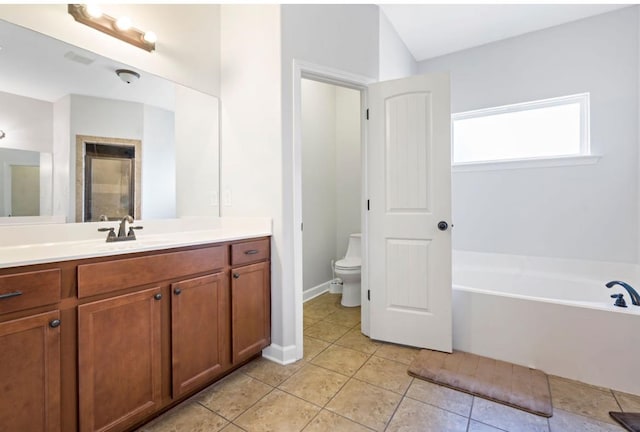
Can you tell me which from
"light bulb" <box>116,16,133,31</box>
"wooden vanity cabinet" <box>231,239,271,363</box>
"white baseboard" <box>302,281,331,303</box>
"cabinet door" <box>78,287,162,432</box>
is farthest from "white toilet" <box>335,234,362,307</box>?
"light bulb" <box>116,16,133,31</box>

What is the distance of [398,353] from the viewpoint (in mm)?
2072

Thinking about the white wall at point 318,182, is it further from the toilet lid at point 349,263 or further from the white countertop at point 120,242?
the white countertop at point 120,242

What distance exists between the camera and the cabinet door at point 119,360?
44.4 inches

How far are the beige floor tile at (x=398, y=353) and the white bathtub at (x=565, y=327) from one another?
1.12 feet

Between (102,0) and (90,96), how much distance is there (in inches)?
Answer: 20.5

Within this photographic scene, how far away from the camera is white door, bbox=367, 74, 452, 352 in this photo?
2.04m

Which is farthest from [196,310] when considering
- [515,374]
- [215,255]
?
[515,374]

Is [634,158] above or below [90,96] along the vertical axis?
below

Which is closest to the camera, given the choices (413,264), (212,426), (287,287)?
(212,426)

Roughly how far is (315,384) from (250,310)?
0.59 meters

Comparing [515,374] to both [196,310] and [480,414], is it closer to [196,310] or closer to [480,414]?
[480,414]

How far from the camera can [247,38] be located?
2.06 m

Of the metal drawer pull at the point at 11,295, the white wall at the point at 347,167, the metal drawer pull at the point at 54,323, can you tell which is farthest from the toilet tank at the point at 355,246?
the metal drawer pull at the point at 11,295

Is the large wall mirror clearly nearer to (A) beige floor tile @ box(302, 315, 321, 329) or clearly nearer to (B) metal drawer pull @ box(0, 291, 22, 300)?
(B) metal drawer pull @ box(0, 291, 22, 300)
